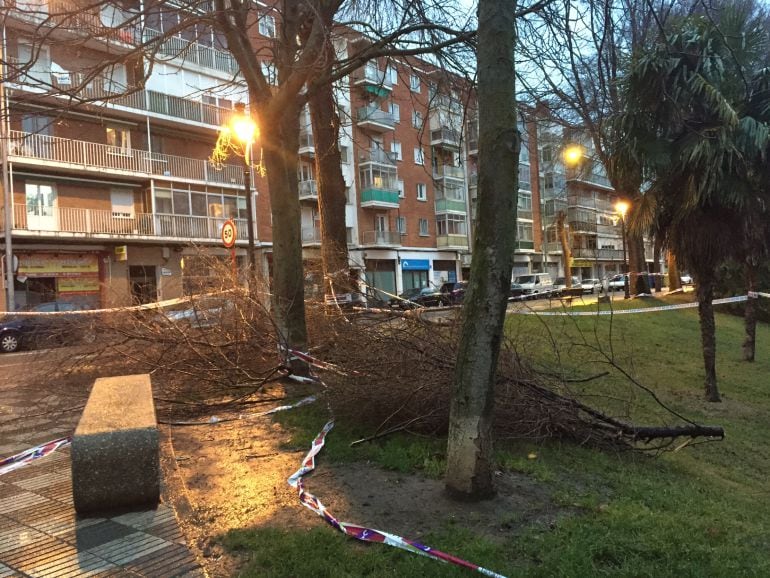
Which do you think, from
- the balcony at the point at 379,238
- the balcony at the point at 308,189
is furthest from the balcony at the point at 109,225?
the balcony at the point at 379,238

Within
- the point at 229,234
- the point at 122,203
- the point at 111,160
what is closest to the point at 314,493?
the point at 229,234

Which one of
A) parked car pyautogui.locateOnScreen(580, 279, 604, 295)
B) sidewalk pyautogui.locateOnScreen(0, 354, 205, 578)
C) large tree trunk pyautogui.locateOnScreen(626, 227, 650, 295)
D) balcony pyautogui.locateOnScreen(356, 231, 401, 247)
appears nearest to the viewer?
sidewalk pyautogui.locateOnScreen(0, 354, 205, 578)

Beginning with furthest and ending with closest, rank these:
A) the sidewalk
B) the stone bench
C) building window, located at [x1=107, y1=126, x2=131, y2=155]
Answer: building window, located at [x1=107, y1=126, x2=131, y2=155], the stone bench, the sidewalk

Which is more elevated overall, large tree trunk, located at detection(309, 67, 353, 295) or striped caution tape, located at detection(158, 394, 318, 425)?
large tree trunk, located at detection(309, 67, 353, 295)

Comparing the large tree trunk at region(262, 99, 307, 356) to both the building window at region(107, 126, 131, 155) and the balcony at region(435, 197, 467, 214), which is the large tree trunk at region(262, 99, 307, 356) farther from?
the balcony at region(435, 197, 467, 214)

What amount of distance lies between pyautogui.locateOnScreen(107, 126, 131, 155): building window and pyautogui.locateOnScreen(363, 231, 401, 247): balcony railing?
18.1 meters

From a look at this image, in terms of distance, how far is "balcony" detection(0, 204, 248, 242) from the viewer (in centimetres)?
2306

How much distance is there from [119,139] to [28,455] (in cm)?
2541

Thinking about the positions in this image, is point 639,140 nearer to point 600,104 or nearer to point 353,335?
point 600,104

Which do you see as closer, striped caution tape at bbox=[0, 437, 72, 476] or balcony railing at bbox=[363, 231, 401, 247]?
striped caution tape at bbox=[0, 437, 72, 476]

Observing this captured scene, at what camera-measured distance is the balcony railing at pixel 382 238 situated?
4141 cm

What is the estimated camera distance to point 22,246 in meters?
23.4

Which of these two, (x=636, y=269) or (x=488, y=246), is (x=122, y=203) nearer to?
(x=636, y=269)

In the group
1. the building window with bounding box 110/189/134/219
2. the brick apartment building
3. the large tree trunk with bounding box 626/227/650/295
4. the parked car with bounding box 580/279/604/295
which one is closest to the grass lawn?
the parked car with bounding box 580/279/604/295
